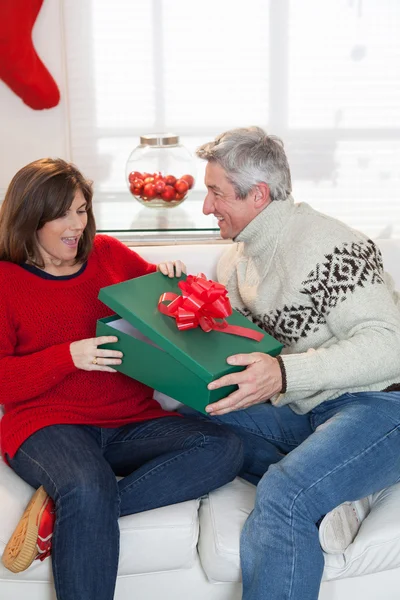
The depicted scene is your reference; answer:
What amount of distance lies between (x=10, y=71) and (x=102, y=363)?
2024mm

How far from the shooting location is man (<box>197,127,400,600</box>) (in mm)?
1506

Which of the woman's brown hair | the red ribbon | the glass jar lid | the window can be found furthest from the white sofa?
the window

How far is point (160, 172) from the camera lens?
244 cm

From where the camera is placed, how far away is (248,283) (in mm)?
1942

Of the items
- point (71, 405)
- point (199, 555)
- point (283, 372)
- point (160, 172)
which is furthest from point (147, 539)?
point (160, 172)

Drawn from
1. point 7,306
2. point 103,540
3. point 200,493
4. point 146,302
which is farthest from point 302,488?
point 7,306

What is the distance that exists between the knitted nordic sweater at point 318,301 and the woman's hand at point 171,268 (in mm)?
166

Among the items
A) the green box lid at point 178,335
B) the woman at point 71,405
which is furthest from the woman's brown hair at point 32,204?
the green box lid at point 178,335

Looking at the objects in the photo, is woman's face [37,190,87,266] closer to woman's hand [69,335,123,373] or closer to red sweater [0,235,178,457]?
red sweater [0,235,178,457]

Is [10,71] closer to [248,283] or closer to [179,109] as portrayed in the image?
[179,109]

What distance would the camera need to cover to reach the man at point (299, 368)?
4.94 feet

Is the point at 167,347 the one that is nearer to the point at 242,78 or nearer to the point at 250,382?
the point at 250,382

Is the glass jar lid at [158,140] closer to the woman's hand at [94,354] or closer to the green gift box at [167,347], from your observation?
the green gift box at [167,347]

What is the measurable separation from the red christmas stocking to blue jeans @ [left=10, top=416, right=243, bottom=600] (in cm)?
201
